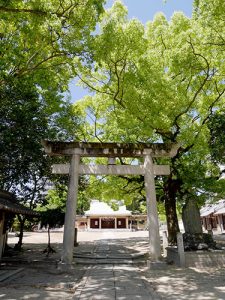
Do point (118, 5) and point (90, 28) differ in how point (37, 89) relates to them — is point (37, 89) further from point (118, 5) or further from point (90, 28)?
point (118, 5)

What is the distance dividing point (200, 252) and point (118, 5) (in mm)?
11477

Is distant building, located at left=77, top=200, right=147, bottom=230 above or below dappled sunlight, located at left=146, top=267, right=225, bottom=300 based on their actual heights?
above

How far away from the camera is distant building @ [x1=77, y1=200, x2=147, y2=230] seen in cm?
4684

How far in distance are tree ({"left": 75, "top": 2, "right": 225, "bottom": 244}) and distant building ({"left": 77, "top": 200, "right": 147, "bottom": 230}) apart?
33.2m

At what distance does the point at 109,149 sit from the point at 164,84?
3.90 m

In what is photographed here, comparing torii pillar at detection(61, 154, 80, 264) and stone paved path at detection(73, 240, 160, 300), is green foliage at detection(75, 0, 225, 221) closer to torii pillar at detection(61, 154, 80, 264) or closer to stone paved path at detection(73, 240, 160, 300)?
torii pillar at detection(61, 154, 80, 264)

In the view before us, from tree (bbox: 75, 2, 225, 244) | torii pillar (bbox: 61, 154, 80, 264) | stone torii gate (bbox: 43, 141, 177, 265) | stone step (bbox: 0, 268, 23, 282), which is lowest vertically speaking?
stone step (bbox: 0, 268, 23, 282)

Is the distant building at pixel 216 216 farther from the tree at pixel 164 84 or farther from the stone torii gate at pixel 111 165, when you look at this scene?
the stone torii gate at pixel 111 165

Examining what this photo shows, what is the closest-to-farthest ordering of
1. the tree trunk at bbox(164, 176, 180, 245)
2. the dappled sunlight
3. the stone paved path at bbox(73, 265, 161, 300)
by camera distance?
1. the stone paved path at bbox(73, 265, 161, 300)
2. the dappled sunlight
3. the tree trunk at bbox(164, 176, 180, 245)

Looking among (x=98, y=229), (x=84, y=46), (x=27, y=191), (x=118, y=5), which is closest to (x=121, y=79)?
(x=84, y=46)

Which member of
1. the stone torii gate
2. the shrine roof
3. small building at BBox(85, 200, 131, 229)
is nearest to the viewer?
the stone torii gate

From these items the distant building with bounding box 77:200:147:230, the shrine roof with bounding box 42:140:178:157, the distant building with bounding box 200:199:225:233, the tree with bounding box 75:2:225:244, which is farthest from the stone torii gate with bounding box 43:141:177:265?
the distant building with bounding box 77:200:147:230

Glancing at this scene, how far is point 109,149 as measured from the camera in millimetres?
11438

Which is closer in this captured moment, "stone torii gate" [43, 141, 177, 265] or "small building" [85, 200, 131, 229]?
"stone torii gate" [43, 141, 177, 265]
